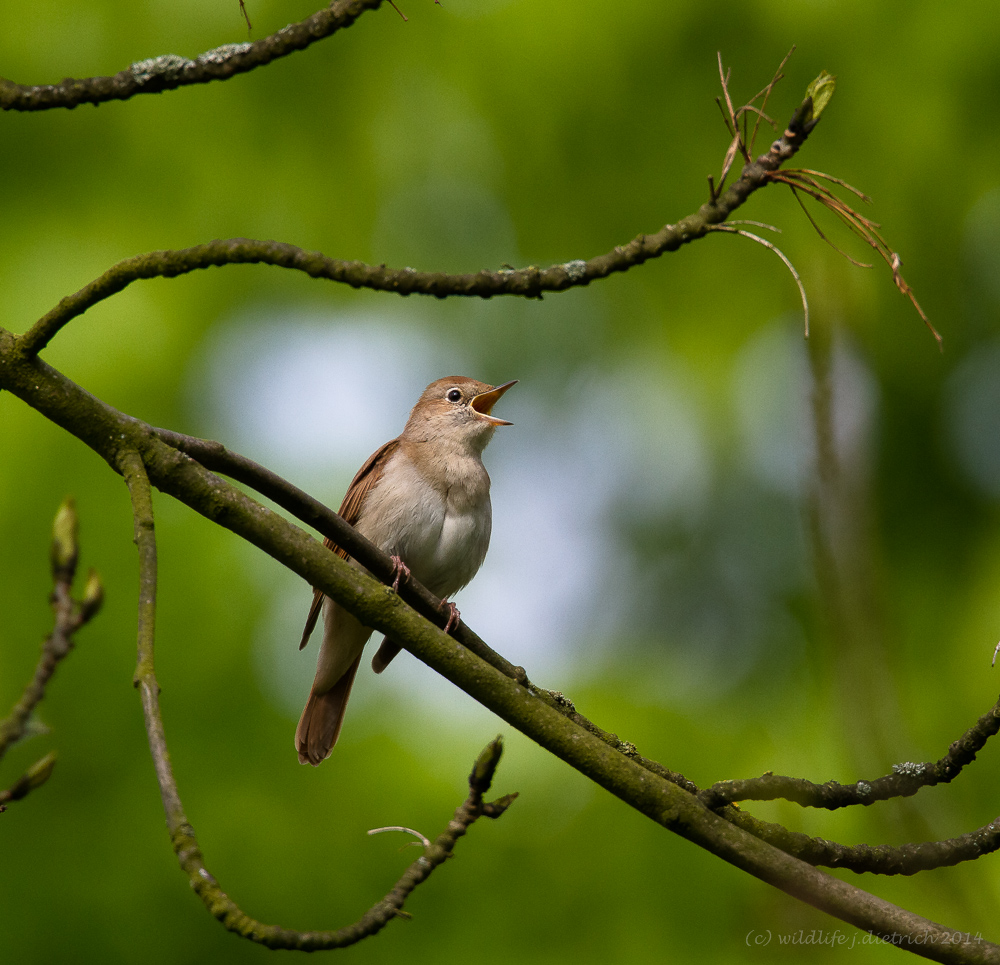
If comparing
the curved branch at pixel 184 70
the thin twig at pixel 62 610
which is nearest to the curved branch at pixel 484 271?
the curved branch at pixel 184 70

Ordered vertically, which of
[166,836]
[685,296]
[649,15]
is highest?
[649,15]

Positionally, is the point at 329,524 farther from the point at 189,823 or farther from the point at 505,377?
the point at 505,377

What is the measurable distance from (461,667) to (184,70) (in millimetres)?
1375

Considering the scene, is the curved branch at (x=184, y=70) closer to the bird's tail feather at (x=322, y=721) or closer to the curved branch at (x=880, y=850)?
the curved branch at (x=880, y=850)

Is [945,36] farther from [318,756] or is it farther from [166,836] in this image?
[166,836]

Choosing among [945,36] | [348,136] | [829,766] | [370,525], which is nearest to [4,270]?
[348,136]

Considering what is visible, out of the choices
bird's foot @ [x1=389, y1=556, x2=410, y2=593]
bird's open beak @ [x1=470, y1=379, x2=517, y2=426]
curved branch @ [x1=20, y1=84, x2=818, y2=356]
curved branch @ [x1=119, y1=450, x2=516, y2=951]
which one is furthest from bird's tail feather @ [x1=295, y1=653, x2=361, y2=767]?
curved branch @ [x1=20, y1=84, x2=818, y2=356]

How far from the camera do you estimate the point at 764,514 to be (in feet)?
22.6

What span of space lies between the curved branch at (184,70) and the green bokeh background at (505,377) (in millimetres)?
3698

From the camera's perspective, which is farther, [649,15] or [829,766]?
[649,15]

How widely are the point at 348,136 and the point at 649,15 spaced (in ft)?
7.16

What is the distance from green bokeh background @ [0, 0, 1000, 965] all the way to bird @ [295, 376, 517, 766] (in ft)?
3.35

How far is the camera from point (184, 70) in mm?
2197

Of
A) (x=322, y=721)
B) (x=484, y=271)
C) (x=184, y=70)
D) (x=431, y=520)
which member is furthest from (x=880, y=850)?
(x=322, y=721)
